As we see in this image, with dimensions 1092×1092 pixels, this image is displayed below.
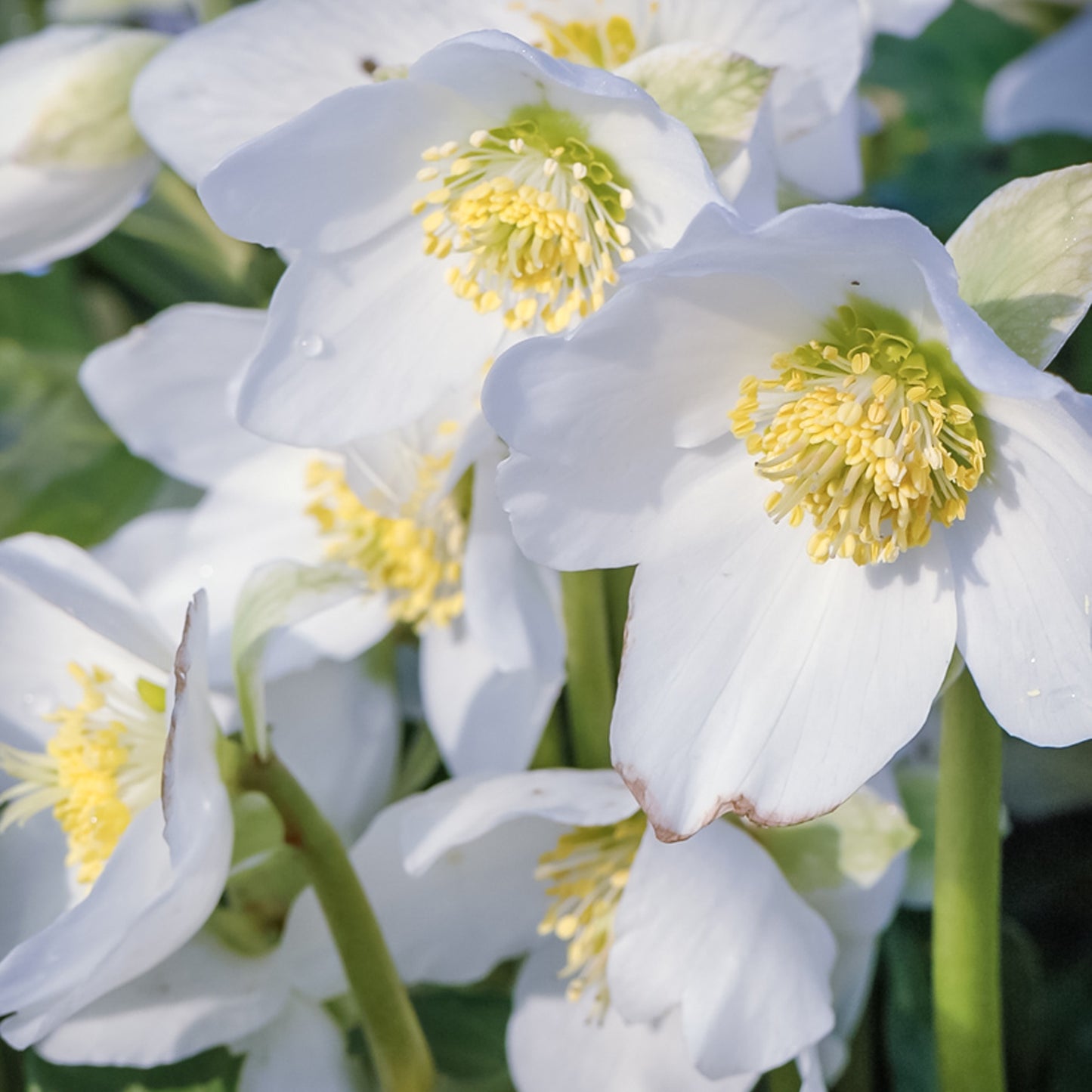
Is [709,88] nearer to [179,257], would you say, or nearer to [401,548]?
[401,548]

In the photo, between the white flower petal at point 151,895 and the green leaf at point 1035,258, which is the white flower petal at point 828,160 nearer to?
the green leaf at point 1035,258

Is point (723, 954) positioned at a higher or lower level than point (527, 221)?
lower

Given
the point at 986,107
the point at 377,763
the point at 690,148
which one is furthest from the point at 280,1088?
the point at 986,107

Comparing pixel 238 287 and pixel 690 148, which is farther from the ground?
pixel 690 148

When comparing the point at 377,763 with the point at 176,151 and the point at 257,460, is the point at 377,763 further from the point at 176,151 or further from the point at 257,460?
the point at 176,151

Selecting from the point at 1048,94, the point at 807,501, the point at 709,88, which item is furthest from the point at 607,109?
the point at 1048,94

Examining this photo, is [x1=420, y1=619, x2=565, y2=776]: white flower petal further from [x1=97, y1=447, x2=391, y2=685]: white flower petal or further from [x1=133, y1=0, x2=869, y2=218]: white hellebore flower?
[x1=133, y1=0, x2=869, y2=218]: white hellebore flower

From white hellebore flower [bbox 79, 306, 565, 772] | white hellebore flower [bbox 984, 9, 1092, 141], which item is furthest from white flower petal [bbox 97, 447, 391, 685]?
white hellebore flower [bbox 984, 9, 1092, 141]
